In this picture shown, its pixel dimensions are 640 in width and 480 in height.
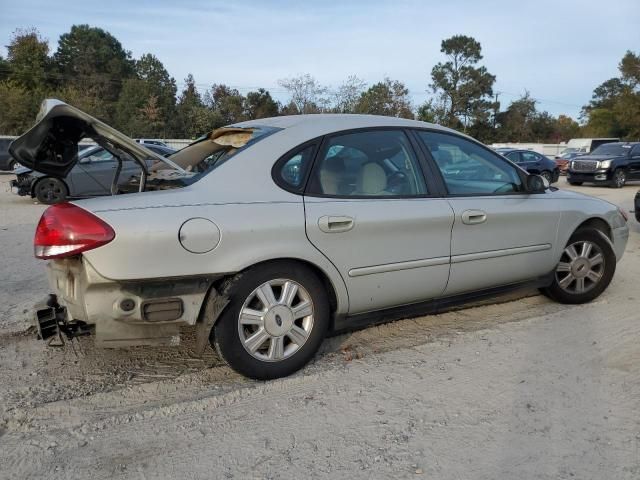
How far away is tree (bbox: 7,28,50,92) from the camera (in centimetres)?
4272

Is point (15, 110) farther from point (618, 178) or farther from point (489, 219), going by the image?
point (489, 219)

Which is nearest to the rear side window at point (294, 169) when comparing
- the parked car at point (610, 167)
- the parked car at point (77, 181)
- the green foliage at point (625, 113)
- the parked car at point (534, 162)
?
the parked car at point (77, 181)

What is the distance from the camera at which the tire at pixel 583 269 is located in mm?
4616

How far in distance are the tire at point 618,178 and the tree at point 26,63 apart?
40.4m

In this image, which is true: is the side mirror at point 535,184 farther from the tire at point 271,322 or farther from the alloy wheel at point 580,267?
the tire at point 271,322

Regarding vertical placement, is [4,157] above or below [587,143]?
below

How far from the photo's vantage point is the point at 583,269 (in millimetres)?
4668

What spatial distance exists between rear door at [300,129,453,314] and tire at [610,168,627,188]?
1763 centimetres

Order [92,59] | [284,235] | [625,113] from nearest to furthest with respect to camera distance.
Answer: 1. [284,235]
2. [625,113]
3. [92,59]

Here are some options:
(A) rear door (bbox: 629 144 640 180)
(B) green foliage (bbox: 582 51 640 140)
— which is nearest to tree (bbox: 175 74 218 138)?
(A) rear door (bbox: 629 144 640 180)

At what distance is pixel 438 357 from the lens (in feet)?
12.0

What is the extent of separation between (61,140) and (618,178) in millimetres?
19592

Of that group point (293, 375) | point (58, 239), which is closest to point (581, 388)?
point (293, 375)

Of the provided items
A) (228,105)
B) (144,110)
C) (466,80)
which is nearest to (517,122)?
(466,80)
